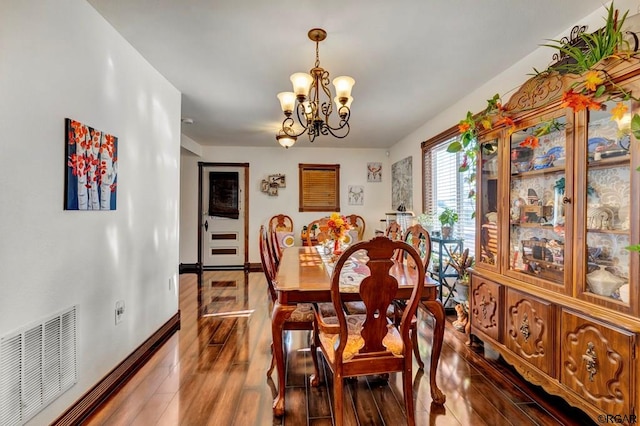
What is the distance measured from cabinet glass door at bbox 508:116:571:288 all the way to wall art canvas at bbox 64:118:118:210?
275cm

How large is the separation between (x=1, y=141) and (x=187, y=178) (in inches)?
186

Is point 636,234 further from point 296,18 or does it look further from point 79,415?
point 79,415

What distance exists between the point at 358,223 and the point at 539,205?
13.5 feet

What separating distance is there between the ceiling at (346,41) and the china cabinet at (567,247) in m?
0.45

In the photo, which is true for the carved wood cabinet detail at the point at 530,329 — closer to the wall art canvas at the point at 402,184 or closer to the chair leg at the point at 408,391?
the chair leg at the point at 408,391

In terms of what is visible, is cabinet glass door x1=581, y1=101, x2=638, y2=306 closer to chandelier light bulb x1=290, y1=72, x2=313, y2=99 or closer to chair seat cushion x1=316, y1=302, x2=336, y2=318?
chair seat cushion x1=316, y1=302, x2=336, y2=318

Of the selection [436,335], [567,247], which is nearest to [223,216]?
[436,335]

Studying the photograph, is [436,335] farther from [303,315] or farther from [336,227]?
[336,227]

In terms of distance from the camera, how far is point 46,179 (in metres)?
1.48

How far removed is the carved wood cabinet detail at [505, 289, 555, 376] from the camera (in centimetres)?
178

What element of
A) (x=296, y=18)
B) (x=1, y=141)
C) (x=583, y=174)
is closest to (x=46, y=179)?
(x=1, y=141)

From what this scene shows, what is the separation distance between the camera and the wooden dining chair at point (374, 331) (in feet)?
4.66

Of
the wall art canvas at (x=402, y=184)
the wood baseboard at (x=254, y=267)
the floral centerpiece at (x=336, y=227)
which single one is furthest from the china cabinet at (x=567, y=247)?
the wood baseboard at (x=254, y=267)

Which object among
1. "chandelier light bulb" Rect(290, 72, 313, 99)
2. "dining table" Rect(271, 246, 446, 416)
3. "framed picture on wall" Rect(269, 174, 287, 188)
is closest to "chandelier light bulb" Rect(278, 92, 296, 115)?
"chandelier light bulb" Rect(290, 72, 313, 99)
